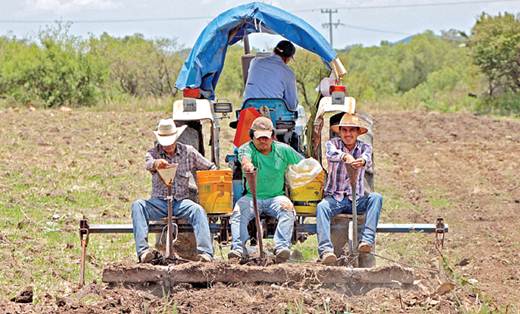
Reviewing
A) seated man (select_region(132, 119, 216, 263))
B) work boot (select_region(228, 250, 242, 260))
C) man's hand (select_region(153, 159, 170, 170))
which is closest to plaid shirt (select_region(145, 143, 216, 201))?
seated man (select_region(132, 119, 216, 263))

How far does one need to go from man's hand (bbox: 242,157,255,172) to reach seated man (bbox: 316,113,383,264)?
0.73 m

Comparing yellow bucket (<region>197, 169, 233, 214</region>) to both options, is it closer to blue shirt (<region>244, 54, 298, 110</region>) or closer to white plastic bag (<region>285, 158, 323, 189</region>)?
white plastic bag (<region>285, 158, 323, 189</region>)

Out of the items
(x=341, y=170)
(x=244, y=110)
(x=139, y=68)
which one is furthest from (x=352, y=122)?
(x=139, y=68)

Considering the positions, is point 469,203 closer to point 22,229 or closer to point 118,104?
point 22,229

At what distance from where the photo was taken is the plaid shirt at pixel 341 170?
27.8ft

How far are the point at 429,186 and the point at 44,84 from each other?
2192 centimetres

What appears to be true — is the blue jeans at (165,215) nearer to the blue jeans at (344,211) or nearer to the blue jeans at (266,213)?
the blue jeans at (266,213)

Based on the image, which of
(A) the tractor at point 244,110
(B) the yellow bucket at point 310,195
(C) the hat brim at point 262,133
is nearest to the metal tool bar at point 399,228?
(A) the tractor at point 244,110

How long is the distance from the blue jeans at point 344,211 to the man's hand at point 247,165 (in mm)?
735

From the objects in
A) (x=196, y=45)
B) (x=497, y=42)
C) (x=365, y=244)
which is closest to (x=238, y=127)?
(x=196, y=45)

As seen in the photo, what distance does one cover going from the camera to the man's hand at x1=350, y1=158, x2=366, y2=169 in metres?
8.18

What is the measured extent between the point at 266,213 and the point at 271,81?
5.92 feet

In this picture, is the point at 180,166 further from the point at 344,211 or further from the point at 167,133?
the point at 344,211

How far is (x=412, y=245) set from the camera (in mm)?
11570
